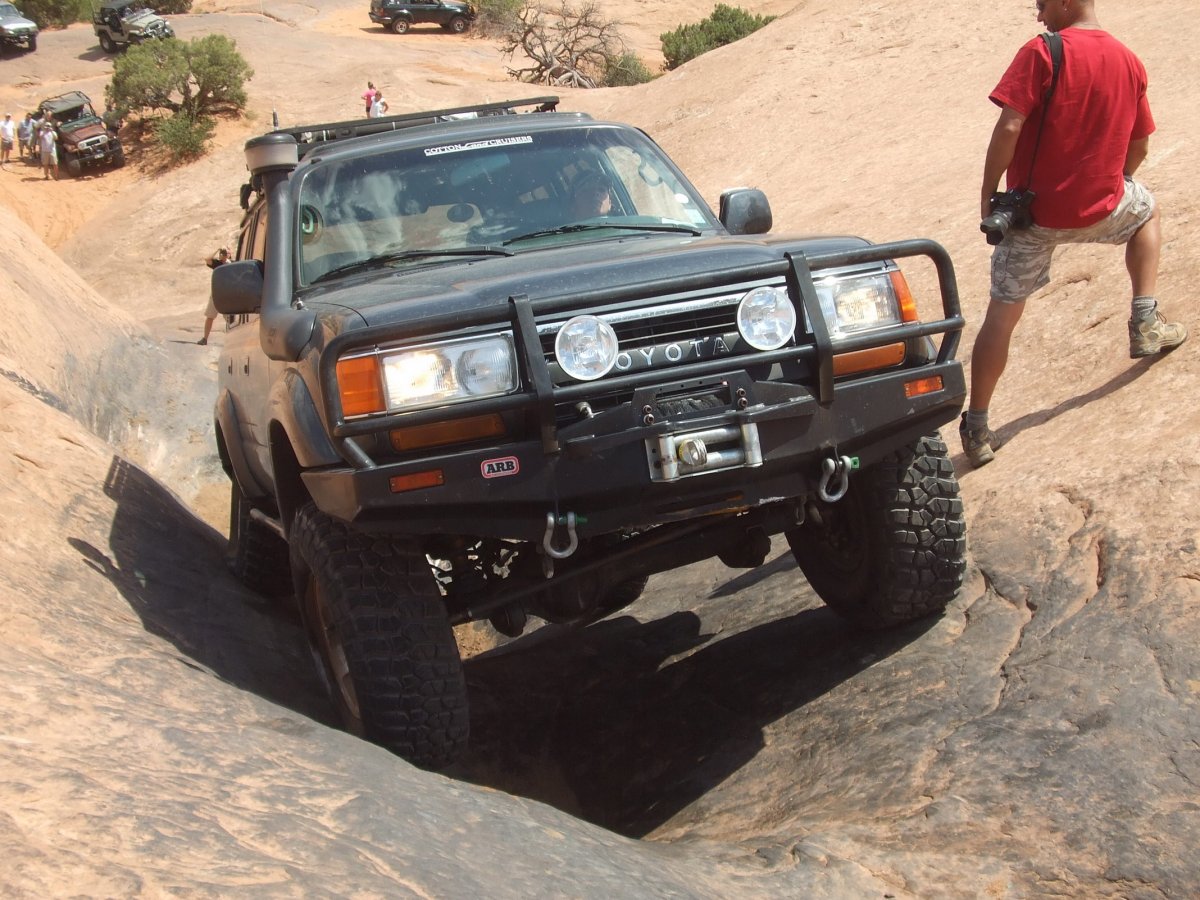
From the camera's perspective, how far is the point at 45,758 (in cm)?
273

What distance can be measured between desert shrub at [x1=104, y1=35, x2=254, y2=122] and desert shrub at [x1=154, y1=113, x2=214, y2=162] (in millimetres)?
1063

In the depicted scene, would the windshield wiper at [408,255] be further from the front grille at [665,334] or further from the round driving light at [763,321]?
the round driving light at [763,321]

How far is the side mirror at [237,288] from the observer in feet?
14.9

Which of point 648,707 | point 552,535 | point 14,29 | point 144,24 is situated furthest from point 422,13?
point 552,535

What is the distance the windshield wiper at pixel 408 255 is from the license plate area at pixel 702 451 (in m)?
1.25

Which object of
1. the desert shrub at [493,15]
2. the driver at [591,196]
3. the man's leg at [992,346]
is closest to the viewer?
the driver at [591,196]

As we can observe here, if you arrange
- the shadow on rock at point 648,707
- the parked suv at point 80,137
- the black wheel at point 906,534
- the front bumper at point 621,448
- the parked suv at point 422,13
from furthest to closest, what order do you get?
the parked suv at point 422,13 → the parked suv at point 80,137 → the shadow on rock at point 648,707 → the black wheel at point 906,534 → the front bumper at point 621,448

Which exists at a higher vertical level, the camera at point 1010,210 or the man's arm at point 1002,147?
the man's arm at point 1002,147

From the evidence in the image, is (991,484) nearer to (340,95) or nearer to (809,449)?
(809,449)

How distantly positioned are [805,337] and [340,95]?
1082 inches

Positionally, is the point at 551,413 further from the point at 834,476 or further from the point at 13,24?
the point at 13,24

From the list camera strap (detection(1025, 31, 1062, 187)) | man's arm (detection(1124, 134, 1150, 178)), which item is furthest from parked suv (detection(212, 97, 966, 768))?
man's arm (detection(1124, 134, 1150, 178))

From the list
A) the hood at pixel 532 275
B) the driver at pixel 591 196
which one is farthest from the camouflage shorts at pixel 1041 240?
the driver at pixel 591 196

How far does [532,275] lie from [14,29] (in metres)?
37.4
